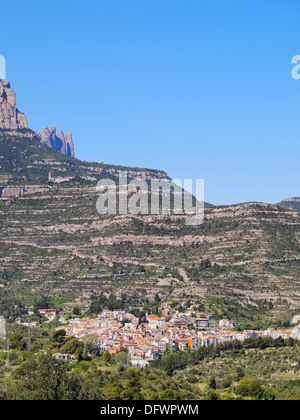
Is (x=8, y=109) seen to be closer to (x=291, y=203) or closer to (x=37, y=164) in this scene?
(x=37, y=164)

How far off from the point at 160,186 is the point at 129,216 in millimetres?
32583

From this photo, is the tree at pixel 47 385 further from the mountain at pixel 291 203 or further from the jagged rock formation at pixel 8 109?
the mountain at pixel 291 203

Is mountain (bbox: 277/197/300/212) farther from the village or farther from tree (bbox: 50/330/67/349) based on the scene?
tree (bbox: 50/330/67/349)

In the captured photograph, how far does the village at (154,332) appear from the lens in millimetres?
78625

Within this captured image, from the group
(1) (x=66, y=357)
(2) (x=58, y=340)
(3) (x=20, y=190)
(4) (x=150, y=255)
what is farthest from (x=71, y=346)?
(3) (x=20, y=190)

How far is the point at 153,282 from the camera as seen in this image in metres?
107

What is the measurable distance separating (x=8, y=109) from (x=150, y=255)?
2664 inches

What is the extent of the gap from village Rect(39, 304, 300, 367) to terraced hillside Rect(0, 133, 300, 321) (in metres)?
4.50

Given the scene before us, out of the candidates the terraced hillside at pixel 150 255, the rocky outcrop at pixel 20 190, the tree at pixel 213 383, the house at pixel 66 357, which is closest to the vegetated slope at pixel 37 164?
the rocky outcrop at pixel 20 190

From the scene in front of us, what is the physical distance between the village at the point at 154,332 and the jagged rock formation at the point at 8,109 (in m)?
81.3

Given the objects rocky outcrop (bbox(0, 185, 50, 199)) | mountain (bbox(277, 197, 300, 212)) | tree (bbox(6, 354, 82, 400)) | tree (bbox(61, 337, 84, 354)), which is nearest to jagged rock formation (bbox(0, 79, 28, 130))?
rocky outcrop (bbox(0, 185, 50, 199))

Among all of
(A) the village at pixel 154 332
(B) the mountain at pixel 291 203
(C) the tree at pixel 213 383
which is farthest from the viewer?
(B) the mountain at pixel 291 203
